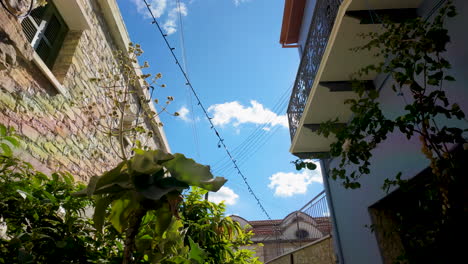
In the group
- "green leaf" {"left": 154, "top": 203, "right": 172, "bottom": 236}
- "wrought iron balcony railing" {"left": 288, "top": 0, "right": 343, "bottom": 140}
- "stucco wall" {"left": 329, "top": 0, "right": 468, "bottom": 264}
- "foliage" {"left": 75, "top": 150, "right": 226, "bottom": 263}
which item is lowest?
"green leaf" {"left": 154, "top": 203, "right": 172, "bottom": 236}

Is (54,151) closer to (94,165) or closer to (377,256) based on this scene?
(94,165)

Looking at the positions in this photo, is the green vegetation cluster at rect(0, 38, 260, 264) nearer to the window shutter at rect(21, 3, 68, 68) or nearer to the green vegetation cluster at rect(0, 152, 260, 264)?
the green vegetation cluster at rect(0, 152, 260, 264)

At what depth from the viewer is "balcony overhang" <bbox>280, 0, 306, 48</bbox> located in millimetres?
6289

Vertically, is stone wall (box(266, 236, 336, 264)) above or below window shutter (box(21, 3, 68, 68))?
below

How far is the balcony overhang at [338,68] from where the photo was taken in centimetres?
281

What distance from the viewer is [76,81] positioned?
10.7 feet

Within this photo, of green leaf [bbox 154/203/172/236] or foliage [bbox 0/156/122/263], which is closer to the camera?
green leaf [bbox 154/203/172/236]

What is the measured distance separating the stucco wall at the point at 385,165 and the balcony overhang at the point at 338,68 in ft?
1.21

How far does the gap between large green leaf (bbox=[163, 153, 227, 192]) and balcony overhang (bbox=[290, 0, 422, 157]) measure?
199 cm

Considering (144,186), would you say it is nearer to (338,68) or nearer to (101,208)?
(101,208)

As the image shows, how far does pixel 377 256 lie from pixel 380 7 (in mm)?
2878

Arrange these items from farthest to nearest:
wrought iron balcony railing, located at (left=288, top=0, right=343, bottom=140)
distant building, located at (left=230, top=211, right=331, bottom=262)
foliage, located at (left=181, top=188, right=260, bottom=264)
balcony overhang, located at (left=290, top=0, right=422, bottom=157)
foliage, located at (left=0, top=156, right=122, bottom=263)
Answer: distant building, located at (left=230, top=211, right=331, bottom=262) < wrought iron balcony railing, located at (left=288, top=0, right=343, bottom=140) < balcony overhang, located at (left=290, top=0, right=422, bottom=157) < foliage, located at (left=181, top=188, right=260, bottom=264) < foliage, located at (left=0, top=156, right=122, bottom=263)

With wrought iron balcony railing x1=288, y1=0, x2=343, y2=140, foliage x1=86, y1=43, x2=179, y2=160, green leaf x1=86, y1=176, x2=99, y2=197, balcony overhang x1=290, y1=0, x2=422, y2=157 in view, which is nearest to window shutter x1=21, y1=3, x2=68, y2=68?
foliage x1=86, y1=43, x2=179, y2=160

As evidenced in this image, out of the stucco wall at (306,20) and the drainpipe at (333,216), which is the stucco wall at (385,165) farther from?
the stucco wall at (306,20)
